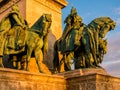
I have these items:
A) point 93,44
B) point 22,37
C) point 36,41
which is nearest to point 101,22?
point 93,44

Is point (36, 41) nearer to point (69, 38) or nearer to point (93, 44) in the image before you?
point (69, 38)

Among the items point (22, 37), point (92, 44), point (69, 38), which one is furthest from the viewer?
point (69, 38)

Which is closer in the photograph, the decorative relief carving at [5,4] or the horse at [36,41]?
the horse at [36,41]

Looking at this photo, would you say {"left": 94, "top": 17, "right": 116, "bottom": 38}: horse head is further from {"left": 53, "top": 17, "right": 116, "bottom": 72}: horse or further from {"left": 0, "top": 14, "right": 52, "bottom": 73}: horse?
{"left": 0, "top": 14, "right": 52, "bottom": 73}: horse

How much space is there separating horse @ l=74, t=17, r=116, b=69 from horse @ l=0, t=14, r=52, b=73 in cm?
161

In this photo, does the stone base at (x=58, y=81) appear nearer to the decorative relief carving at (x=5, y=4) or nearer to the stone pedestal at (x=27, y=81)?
the stone pedestal at (x=27, y=81)

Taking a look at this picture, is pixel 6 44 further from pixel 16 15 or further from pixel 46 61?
pixel 46 61

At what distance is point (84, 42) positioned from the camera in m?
10.5

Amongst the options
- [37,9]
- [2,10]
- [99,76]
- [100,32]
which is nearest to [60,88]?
[99,76]

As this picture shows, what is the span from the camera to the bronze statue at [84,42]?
10523mm

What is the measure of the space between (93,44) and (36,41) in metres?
2.24

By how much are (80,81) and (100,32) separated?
260 cm

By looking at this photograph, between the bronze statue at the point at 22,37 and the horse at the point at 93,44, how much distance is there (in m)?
1.63

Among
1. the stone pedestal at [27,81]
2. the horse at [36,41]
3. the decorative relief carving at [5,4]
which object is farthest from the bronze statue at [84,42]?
the decorative relief carving at [5,4]
